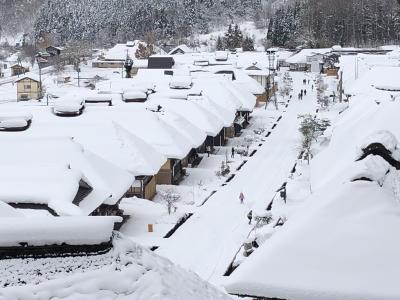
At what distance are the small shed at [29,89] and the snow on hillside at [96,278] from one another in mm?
53192

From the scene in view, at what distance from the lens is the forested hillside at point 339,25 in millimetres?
84938

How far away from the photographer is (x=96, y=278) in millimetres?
3795

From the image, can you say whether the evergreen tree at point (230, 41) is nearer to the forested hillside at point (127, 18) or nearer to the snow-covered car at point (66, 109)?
the forested hillside at point (127, 18)

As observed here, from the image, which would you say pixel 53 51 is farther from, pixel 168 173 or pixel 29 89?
pixel 168 173

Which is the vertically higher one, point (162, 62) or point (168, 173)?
point (162, 62)

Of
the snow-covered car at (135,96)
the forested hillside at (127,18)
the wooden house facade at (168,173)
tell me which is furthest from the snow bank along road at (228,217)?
the forested hillside at (127,18)

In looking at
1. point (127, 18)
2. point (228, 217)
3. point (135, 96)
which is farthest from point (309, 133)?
point (127, 18)

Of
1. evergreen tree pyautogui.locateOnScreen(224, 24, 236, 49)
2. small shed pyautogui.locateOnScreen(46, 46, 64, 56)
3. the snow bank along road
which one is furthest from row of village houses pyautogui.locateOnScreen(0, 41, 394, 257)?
small shed pyautogui.locateOnScreen(46, 46, 64, 56)

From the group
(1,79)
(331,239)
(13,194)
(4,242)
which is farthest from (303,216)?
(1,79)

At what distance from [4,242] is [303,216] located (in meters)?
3.88

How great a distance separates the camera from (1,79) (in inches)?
2921

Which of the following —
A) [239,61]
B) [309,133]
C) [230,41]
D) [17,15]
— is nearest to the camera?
[309,133]

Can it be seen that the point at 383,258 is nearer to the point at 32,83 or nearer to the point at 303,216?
the point at 303,216

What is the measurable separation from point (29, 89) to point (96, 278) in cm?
5430
